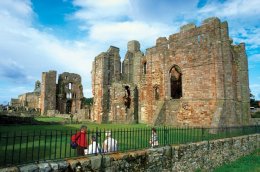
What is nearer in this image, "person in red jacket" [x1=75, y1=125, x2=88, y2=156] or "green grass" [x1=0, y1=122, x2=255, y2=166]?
"green grass" [x1=0, y1=122, x2=255, y2=166]

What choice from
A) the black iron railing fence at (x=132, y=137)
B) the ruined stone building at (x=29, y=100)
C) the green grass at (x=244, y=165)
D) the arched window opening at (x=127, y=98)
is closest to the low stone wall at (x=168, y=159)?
the green grass at (x=244, y=165)

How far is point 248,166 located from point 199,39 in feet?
39.1

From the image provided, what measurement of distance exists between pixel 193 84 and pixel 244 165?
9.25m

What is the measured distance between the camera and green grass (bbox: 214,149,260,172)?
12502 millimetres

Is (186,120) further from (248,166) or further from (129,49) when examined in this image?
(129,49)

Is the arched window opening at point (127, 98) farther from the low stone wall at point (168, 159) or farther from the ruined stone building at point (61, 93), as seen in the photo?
the ruined stone building at point (61, 93)

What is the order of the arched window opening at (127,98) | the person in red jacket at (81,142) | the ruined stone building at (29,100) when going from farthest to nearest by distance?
1. the ruined stone building at (29,100)
2. the arched window opening at (127,98)
3. the person in red jacket at (81,142)

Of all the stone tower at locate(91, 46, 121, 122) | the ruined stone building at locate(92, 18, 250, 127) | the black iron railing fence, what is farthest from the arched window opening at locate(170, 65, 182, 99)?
the stone tower at locate(91, 46, 121, 122)

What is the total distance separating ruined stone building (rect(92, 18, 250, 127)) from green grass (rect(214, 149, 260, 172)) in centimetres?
315

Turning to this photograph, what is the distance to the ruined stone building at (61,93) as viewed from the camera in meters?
49.2

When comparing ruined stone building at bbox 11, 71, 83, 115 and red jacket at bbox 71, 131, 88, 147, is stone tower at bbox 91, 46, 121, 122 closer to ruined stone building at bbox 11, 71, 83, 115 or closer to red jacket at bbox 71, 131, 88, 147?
ruined stone building at bbox 11, 71, 83, 115

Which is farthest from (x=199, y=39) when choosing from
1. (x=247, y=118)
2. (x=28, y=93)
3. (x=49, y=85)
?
(x=28, y=93)

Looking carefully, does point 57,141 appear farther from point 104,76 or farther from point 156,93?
point 104,76

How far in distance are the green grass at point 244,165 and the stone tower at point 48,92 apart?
136 feet
